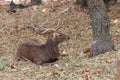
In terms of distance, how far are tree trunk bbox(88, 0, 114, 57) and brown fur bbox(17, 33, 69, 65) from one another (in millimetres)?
873

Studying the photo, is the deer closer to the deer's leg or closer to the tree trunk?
the deer's leg

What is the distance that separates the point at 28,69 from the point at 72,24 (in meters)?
3.61

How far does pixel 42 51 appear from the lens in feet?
27.9

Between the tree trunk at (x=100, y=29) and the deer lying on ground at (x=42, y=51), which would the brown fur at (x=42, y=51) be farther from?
the tree trunk at (x=100, y=29)

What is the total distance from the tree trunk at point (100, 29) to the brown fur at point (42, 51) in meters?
0.87

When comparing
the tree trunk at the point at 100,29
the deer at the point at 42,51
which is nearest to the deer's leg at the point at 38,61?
the deer at the point at 42,51

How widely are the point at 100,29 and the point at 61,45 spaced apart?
1971 millimetres

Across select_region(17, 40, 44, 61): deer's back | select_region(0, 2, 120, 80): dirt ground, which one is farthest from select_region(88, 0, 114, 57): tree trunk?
select_region(17, 40, 44, 61): deer's back

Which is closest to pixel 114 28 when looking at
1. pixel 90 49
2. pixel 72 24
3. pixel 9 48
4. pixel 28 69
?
pixel 72 24

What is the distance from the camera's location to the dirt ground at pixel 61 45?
6.81m

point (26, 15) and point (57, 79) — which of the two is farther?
point (26, 15)

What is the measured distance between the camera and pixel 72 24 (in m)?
10.9

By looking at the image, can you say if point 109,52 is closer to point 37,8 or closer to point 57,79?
point 57,79

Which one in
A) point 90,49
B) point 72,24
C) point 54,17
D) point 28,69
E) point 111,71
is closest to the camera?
point 111,71
